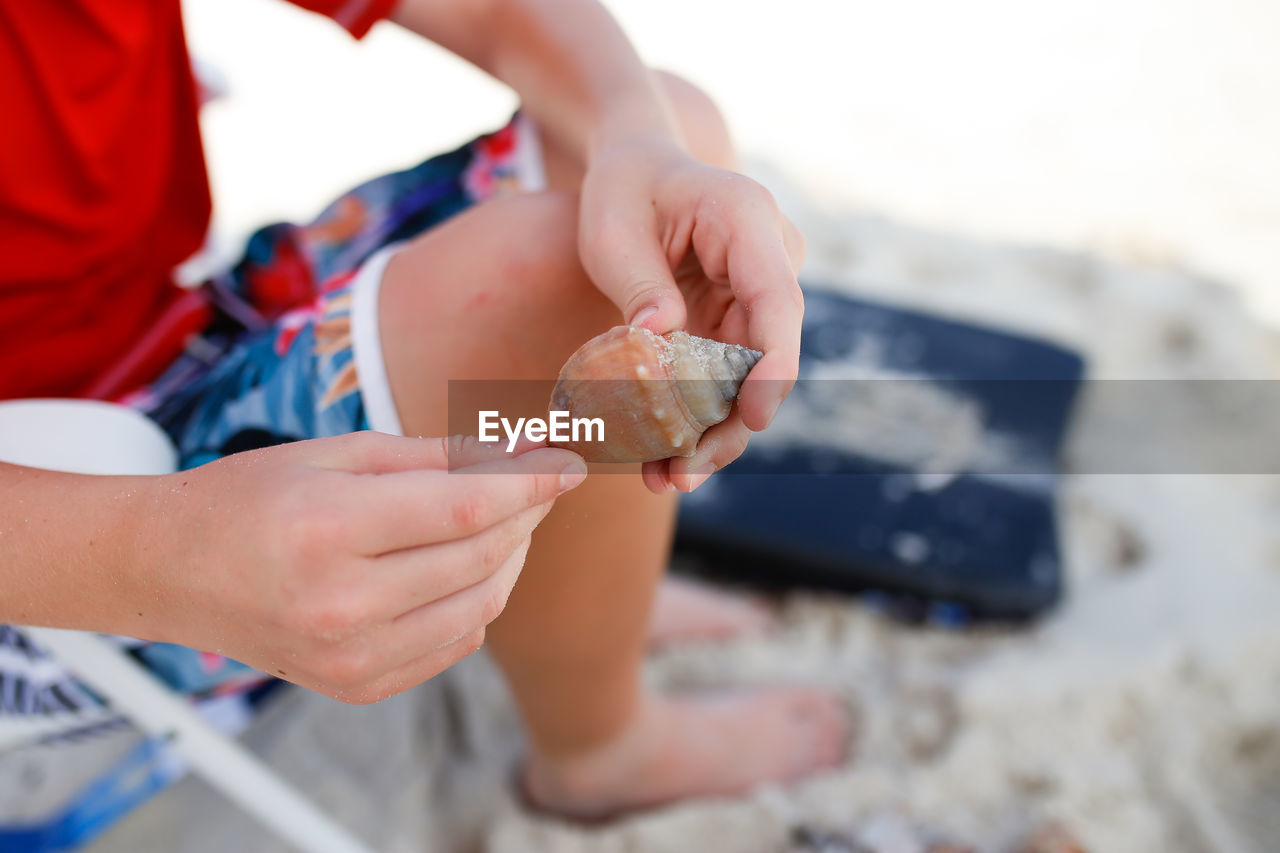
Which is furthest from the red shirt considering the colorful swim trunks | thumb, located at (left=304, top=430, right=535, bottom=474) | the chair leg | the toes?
the toes

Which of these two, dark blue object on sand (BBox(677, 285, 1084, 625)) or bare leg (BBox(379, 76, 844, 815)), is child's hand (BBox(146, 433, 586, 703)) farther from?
dark blue object on sand (BBox(677, 285, 1084, 625))

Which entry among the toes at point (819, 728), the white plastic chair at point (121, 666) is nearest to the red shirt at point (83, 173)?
the white plastic chair at point (121, 666)

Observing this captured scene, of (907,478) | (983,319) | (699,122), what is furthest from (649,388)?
(983,319)

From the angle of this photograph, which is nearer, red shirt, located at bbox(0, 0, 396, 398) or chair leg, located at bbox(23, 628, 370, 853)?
chair leg, located at bbox(23, 628, 370, 853)

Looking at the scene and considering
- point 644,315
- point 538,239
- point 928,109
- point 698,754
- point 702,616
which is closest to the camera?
point 644,315

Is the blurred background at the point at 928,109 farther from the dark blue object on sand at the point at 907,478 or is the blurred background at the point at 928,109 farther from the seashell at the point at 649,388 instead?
the seashell at the point at 649,388

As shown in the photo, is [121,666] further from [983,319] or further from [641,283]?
[983,319]

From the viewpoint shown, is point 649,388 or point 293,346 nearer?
point 649,388
